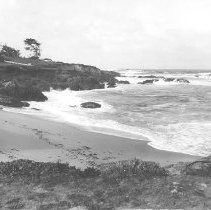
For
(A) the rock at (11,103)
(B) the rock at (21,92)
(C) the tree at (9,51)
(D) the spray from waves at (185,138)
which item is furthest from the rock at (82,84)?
(C) the tree at (9,51)

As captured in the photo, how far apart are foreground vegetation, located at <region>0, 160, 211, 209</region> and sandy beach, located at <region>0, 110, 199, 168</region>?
124 cm

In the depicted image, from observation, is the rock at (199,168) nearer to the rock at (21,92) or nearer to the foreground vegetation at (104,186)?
the foreground vegetation at (104,186)

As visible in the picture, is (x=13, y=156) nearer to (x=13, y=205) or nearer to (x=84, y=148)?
(x=84, y=148)

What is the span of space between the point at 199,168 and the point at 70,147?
4530mm

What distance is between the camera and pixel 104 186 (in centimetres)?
835

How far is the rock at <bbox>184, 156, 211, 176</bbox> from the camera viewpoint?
9.16 meters

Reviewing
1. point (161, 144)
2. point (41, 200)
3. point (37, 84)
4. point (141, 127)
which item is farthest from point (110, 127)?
point (37, 84)

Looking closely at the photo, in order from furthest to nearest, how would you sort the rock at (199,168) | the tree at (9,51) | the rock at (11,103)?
the tree at (9,51), the rock at (11,103), the rock at (199,168)

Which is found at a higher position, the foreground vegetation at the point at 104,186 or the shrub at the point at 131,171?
the shrub at the point at 131,171

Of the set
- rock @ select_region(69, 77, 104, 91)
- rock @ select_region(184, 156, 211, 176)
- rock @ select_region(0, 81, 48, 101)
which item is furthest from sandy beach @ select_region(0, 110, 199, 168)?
rock @ select_region(69, 77, 104, 91)

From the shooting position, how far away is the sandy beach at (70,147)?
10.9 metres

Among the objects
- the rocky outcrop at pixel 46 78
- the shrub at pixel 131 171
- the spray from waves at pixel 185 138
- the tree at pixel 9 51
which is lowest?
the spray from waves at pixel 185 138

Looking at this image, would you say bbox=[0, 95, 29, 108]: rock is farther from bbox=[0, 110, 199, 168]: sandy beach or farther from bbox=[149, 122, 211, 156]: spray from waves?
bbox=[149, 122, 211, 156]: spray from waves

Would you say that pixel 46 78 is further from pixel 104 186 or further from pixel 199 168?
pixel 104 186
